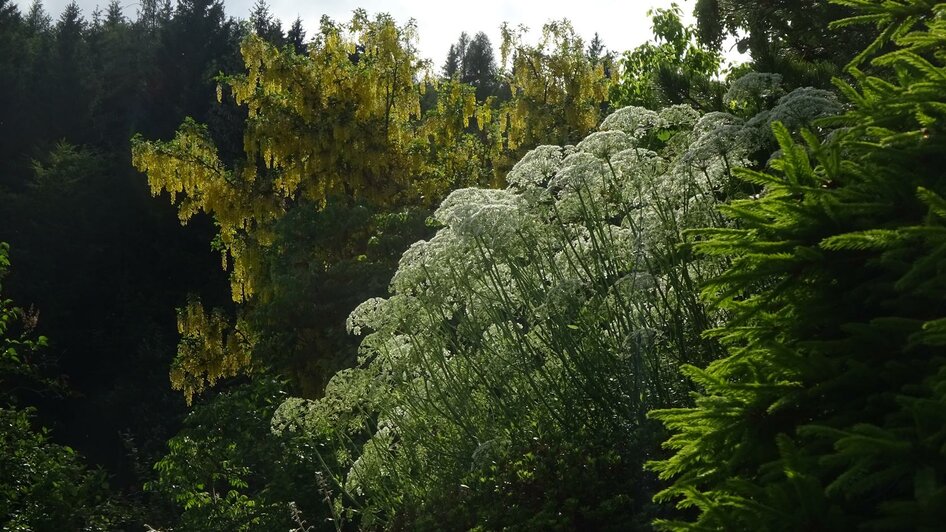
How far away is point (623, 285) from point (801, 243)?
2280 millimetres

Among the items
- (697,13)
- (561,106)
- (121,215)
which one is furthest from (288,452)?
(121,215)

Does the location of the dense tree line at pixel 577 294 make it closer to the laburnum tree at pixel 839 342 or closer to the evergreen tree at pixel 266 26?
the laburnum tree at pixel 839 342

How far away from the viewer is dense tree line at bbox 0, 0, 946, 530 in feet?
7.99

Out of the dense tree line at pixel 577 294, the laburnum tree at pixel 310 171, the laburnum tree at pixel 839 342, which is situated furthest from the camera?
the laburnum tree at pixel 310 171

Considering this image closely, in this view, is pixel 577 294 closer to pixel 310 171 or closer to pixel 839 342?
pixel 839 342

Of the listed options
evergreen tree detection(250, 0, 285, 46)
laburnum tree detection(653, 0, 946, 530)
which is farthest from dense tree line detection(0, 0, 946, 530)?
evergreen tree detection(250, 0, 285, 46)

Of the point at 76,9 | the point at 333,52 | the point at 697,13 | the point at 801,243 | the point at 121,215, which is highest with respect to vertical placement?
the point at 76,9

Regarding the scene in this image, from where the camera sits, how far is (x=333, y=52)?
14.8 meters

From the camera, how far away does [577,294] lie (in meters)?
5.29

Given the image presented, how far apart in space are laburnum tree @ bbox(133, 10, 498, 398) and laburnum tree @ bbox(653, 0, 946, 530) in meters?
10.5

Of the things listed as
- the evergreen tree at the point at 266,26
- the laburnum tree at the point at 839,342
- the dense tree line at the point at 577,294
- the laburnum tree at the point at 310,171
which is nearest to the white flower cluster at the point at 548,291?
the dense tree line at the point at 577,294

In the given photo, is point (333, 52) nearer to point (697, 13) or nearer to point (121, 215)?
point (697, 13)

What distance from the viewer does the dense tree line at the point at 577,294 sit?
2.44 m

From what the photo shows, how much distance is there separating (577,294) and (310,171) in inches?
380
